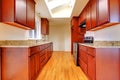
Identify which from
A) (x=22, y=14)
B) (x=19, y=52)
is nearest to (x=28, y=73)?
(x=19, y=52)

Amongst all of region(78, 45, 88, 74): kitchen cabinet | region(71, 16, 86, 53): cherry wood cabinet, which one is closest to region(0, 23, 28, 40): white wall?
region(78, 45, 88, 74): kitchen cabinet

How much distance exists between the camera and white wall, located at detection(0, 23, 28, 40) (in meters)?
3.35

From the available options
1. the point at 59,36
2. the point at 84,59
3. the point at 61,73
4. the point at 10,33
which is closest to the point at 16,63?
the point at 10,33

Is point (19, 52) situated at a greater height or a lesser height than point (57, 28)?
lesser

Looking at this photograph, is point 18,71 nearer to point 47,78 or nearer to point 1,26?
point 47,78

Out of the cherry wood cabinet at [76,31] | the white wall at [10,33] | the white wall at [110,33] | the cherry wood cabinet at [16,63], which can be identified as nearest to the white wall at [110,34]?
the white wall at [110,33]

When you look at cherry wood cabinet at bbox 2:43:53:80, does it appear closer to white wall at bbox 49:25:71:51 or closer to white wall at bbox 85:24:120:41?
white wall at bbox 85:24:120:41

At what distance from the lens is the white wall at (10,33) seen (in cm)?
335

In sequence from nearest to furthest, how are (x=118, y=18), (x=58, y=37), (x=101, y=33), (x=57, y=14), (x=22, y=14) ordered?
(x=118, y=18), (x=22, y=14), (x=101, y=33), (x=57, y=14), (x=58, y=37)

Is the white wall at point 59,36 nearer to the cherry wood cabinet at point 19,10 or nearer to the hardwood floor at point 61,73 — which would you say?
the hardwood floor at point 61,73

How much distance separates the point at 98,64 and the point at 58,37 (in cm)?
858

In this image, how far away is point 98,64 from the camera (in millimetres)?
2682

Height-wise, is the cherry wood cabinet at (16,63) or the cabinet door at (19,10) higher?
the cabinet door at (19,10)

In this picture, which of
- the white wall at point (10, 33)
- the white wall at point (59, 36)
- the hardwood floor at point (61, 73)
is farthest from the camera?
the white wall at point (59, 36)
